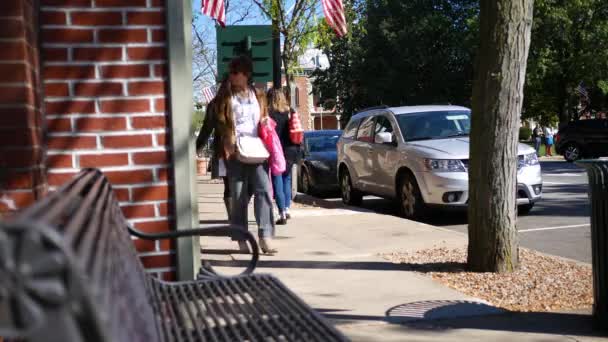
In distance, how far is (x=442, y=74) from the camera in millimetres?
46219

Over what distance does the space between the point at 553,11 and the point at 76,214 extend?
142ft

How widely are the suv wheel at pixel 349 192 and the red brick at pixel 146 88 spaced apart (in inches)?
384

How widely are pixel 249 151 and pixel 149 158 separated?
3234 mm

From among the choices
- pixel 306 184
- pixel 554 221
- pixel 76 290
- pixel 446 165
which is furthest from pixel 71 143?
pixel 306 184

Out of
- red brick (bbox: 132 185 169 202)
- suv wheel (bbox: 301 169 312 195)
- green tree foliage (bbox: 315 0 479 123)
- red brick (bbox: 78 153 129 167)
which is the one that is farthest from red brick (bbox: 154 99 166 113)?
green tree foliage (bbox: 315 0 479 123)

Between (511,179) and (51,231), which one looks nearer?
(51,231)

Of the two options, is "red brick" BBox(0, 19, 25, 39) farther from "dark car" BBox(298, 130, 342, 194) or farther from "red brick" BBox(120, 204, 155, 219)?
"dark car" BBox(298, 130, 342, 194)

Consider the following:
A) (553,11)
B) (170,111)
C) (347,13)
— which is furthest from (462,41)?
(170,111)

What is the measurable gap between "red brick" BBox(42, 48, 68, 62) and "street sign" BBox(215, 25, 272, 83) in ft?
24.1

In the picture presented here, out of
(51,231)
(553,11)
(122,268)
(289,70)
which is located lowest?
(122,268)

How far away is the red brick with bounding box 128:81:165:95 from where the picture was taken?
141 inches

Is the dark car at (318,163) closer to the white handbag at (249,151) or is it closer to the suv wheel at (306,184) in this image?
the suv wheel at (306,184)

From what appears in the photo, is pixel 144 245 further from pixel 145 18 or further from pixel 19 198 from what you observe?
pixel 145 18

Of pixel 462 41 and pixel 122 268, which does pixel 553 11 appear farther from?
pixel 122 268
